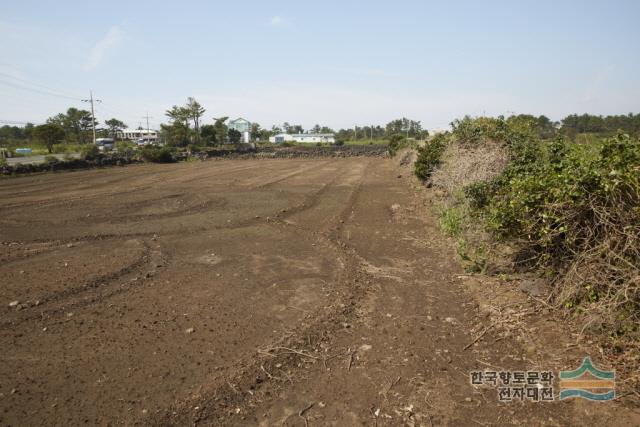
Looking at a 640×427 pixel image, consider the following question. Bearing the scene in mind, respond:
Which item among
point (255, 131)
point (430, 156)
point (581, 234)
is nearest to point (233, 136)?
point (255, 131)

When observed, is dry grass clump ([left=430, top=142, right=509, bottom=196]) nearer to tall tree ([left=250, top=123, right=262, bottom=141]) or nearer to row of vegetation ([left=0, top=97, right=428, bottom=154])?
row of vegetation ([left=0, top=97, right=428, bottom=154])

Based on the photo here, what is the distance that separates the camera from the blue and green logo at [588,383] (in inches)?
131

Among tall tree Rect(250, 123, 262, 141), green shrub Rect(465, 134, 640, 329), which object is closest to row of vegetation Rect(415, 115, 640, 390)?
green shrub Rect(465, 134, 640, 329)

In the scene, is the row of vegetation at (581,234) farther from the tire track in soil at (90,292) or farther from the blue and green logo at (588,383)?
the tire track in soil at (90,292)

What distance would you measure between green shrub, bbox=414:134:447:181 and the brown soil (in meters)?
6.86

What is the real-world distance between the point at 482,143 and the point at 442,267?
5.73 m

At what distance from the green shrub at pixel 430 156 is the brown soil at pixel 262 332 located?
6860mm

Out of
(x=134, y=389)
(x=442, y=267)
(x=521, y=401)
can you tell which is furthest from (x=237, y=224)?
(x=521, y=401)

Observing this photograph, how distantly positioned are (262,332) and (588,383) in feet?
11.6

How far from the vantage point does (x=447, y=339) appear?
448cm

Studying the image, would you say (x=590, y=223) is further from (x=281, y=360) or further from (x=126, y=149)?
(x=126, y=149)

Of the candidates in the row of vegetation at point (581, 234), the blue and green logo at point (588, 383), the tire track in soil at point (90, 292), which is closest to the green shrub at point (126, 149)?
the tire track in soil at point (90, 292)

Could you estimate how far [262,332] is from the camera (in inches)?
186

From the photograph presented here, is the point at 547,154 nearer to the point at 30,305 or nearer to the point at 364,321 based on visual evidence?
the point at 364,321
